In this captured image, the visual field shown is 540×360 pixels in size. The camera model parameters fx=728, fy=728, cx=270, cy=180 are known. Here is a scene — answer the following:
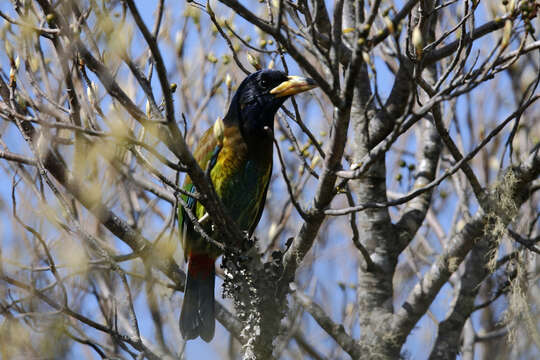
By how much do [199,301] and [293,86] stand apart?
1593mm

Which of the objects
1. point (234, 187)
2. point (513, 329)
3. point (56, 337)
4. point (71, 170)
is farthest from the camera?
point (234, 187)

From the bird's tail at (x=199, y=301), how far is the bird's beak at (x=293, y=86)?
1.26m

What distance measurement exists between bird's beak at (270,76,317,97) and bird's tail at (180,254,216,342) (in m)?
1.26

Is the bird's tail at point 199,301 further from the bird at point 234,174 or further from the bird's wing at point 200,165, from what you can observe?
the bird's wing at point 200,165

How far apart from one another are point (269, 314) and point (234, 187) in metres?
1.12

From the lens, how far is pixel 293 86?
14.6 feet

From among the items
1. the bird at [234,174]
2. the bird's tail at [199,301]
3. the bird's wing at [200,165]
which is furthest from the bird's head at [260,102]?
the bird's tail at [199,301]

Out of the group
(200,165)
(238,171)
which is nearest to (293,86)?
(238,171)

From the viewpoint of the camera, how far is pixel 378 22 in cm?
550

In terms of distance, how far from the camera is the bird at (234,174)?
4688 millimetres

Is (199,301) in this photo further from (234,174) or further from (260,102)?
(260,102)

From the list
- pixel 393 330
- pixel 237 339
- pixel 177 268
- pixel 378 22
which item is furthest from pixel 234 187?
pixel 378 22

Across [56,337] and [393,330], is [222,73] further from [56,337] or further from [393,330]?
[56,337]

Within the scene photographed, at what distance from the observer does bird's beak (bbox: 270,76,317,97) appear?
169 inches
